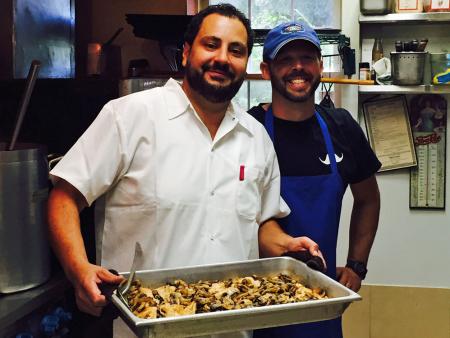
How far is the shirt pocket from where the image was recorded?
A: 1.54 m

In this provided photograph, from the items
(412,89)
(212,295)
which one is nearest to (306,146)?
(212,295)

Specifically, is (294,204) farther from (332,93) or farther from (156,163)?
(332,93)

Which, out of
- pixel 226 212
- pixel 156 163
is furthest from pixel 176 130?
pixel 226 212

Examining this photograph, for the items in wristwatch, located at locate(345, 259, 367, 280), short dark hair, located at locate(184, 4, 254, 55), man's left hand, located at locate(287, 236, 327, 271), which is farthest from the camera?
wristwatch, located at locate(345, 259, 367, 280)

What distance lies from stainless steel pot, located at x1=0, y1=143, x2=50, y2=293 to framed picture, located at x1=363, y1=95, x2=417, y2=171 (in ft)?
6.66

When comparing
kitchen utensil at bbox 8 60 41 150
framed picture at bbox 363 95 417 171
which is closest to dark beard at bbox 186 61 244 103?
kitchen utensil at bbox 8 60 41 150

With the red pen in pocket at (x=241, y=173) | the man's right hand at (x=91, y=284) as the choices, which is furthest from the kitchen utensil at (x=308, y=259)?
the man's right hand at (x=91, y=284)

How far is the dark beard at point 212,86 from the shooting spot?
5.05 feet

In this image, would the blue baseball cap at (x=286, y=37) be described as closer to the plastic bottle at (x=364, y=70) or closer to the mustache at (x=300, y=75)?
the mustache at (x=300, y=75)

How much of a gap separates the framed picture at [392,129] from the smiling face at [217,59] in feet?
5.48

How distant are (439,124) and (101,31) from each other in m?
1.92

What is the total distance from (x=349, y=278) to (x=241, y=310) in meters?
1.03

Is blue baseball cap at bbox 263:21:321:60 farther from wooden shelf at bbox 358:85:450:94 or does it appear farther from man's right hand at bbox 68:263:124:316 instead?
wooden shelf at bbox 358:85:450:94

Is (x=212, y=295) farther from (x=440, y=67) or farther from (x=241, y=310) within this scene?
(x=440, y=67)
